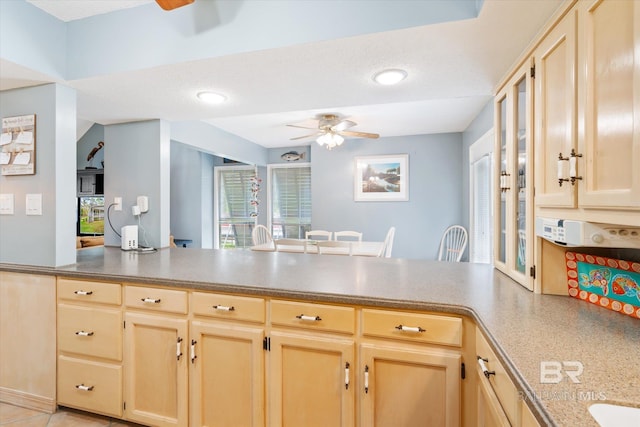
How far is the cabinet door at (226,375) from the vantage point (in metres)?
1.41

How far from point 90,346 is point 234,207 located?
14.5ft

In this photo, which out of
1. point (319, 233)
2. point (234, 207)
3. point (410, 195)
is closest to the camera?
point (319, 233)

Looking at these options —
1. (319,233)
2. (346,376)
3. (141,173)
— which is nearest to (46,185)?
(141,173)

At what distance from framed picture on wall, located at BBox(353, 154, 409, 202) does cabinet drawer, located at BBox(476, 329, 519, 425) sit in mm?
3884

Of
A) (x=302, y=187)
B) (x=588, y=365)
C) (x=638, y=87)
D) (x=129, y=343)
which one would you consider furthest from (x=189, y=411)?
(x=302, y=187)

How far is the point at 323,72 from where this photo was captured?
1631mm

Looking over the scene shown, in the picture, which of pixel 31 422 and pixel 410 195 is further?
pixel 410 195

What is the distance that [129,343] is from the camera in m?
1.62

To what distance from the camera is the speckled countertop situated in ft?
2.23

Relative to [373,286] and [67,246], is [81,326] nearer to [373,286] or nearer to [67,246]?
[67,246]

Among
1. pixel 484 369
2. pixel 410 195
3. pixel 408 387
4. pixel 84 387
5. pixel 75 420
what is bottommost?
pixel 75 420

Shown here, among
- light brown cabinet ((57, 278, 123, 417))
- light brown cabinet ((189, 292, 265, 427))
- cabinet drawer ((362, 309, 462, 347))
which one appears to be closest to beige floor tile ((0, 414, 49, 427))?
light brown cabinet ((57, 278, 123, 417))

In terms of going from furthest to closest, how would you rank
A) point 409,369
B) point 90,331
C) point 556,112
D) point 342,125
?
point 342,125
point 90,331
point 409,369
point 556,112

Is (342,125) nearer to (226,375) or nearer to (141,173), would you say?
(141,173)
